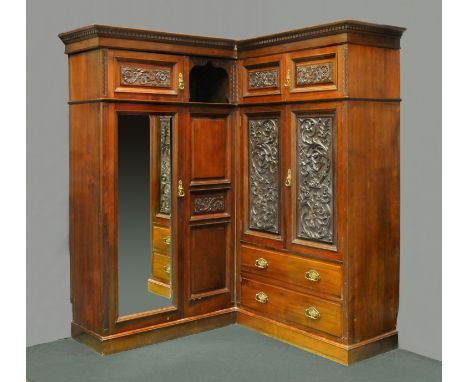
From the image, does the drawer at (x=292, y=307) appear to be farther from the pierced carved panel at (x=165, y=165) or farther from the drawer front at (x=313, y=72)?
the drawer front at (x=313, y=72)

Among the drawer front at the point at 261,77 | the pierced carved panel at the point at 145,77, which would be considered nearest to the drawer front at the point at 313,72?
the drawer front at the point at 261,77

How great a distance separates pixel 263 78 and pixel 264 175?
0.69 m

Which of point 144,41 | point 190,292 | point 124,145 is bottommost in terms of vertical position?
point 190,292

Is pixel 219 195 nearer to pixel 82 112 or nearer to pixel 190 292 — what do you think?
pixel 190 292

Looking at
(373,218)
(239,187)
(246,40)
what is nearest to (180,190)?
(239,187)

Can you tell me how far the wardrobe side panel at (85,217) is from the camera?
165 inches

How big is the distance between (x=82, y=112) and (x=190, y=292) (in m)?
1.48

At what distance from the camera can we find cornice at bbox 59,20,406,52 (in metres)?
3.91

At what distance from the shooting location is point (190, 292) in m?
4.63

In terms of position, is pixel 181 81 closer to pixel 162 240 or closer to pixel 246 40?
pixel 246 40

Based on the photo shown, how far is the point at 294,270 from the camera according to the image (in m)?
4.34

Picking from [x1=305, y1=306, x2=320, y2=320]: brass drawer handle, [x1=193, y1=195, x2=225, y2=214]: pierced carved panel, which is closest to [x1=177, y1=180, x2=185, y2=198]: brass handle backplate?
[x1=193, y1=195, x2=225, y2=214]: pierced carved panel

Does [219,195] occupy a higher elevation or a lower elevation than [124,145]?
lower

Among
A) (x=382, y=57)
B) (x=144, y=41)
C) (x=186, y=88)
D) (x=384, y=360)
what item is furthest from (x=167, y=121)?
(x=384, y=360)
